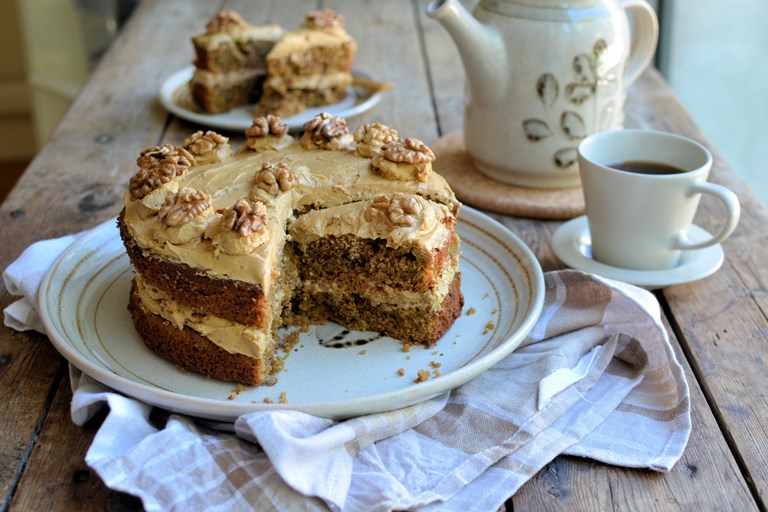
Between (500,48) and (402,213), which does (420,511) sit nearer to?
(402,213)

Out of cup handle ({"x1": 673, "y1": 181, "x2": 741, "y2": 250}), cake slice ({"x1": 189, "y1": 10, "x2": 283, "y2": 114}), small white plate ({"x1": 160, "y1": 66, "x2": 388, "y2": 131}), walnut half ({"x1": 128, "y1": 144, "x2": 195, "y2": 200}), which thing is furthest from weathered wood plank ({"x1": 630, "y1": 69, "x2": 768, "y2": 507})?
cake slice ({"x1": 189, "y1": 10, "x2": 283, "y2": 114})

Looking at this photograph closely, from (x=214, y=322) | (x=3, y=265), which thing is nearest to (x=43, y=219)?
(x=3, y=265)

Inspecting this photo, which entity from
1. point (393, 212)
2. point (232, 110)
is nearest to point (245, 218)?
point (393, 212)

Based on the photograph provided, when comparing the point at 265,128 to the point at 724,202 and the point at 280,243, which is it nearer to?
the point at 280,243

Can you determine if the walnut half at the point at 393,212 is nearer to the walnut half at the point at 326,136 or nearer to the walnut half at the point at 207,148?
the walnut half at the point at 326,136

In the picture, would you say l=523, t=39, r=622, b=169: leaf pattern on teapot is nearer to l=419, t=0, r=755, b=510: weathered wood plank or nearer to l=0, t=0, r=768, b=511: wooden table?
l=0, t=0, r=768, b=511: wooden table
